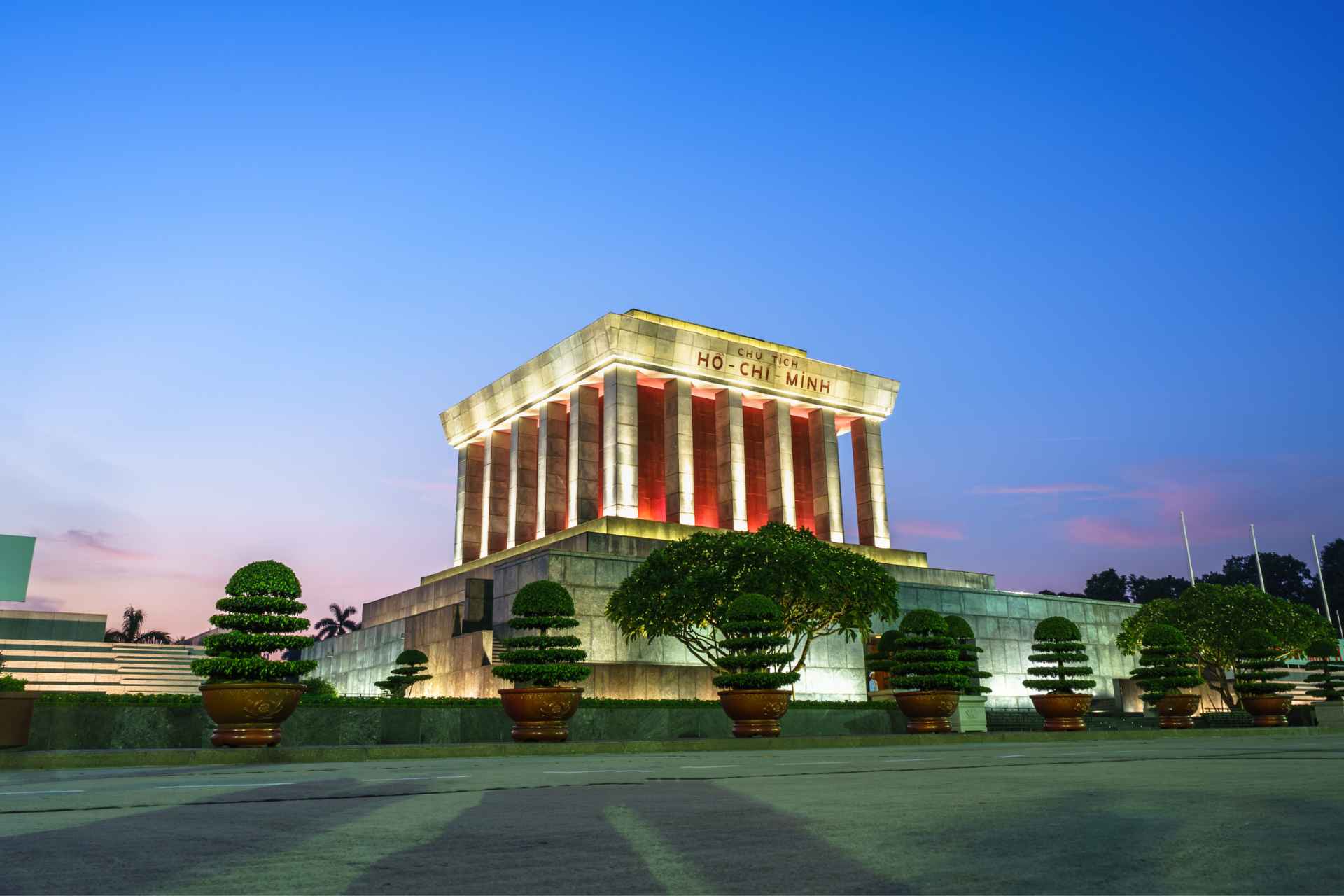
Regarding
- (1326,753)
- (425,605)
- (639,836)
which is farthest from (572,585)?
(639,836)

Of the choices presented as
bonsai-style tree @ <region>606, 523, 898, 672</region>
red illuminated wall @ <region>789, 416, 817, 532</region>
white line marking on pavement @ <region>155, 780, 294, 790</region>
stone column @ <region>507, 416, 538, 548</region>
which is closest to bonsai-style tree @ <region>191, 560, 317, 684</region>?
white line marking on pavement @ <region>155, 780, 294, 790</region>

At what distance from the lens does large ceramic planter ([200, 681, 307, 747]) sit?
49.9 feet

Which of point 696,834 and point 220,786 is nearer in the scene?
point 696,834

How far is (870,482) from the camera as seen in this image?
54.8 m

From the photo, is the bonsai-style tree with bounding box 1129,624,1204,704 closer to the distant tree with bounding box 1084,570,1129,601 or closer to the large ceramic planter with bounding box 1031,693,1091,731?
the large ceramic planter with bounding box 1031,693,1091,731

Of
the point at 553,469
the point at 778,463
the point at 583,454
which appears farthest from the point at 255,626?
the point at 778,463

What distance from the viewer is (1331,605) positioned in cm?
11550

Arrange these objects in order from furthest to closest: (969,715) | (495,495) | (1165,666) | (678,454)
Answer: (495,495) < (678,454) < (1165,666) < (969,715)

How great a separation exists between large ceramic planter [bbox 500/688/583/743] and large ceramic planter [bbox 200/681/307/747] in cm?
471

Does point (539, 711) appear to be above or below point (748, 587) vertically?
below

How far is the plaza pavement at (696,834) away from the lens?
3.29 meters

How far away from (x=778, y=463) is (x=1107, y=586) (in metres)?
85.6

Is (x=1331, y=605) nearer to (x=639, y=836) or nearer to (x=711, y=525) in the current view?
Result: (x=711, y=525)

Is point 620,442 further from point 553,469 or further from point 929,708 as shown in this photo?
point 929,708
